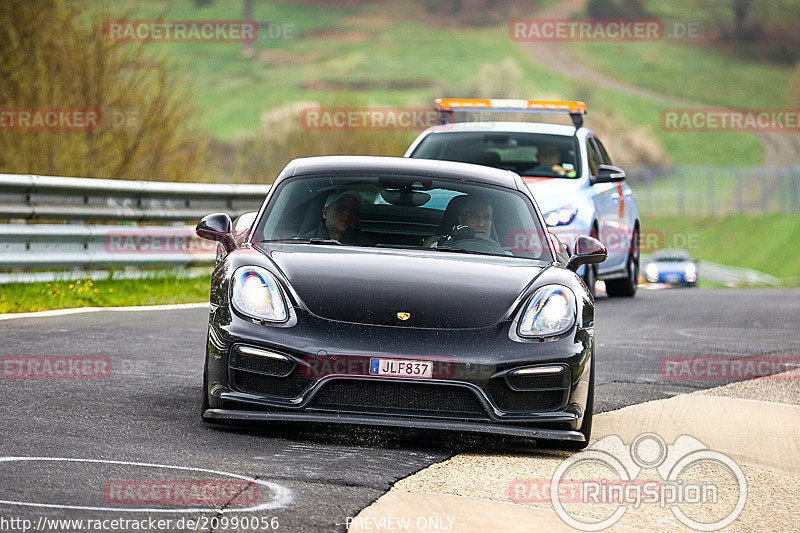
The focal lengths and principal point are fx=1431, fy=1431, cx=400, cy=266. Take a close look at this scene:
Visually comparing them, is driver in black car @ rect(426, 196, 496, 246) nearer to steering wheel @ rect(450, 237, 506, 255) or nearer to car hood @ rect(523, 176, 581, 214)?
steering wheel @ rect(450, 237, 506, 255)

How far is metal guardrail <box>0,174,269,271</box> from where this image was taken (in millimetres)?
12970

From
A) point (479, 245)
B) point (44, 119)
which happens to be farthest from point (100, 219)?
point (479, 245)

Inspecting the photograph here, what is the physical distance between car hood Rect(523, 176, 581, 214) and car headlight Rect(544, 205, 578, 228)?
4 centimetres

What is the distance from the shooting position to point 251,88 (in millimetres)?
120188

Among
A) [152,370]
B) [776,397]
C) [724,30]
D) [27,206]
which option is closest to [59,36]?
[27,206]

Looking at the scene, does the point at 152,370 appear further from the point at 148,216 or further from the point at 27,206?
the point at 148,216

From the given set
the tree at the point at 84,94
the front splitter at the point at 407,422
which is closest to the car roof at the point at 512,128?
the tree at the point at 84,94

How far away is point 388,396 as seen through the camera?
6.36 m

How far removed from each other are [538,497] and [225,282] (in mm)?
2021

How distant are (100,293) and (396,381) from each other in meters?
7.51

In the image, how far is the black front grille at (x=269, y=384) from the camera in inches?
250

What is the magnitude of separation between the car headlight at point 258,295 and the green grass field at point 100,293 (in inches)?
218

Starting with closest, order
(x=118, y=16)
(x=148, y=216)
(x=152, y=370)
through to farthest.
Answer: (x=152, y=370) → (x=148, y=216) → (x=118, y=16)

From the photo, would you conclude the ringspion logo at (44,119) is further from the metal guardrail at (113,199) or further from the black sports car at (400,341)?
the black sports car at (400,341)
